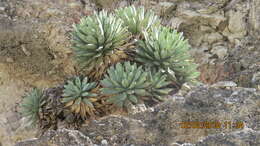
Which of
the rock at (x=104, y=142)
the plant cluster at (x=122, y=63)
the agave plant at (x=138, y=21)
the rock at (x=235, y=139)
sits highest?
the agave plant at (x=138, y=21)

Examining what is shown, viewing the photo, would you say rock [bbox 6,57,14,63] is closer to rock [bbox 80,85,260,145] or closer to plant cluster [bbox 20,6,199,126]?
plant cluster [bbox 20,6,199,126]

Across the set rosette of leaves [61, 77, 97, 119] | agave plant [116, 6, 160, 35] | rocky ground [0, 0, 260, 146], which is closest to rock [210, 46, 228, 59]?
rocky ground [0, 0, 260, 146]

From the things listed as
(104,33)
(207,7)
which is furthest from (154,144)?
(207,7)

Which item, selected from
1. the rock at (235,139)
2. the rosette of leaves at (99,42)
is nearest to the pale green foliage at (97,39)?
the rosette of leaves at (99,42)

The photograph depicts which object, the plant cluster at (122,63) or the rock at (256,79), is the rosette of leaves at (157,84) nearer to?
the plant cluster at (122,63)

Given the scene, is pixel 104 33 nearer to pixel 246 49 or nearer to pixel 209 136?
pixel 209 136

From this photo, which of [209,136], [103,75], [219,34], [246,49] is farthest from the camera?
[219,34]

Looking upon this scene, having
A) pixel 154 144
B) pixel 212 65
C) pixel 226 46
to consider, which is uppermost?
pixel 226 46
